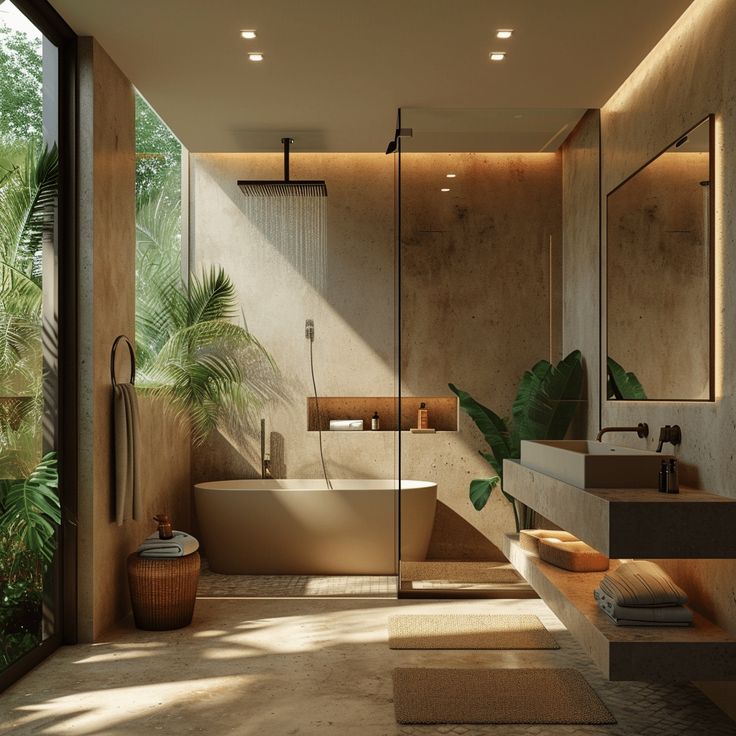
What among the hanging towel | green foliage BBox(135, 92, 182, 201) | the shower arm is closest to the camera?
the hanging towel

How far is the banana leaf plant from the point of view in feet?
16.8

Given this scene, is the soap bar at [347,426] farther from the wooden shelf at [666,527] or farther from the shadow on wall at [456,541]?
the wooden shelf at [666,527]

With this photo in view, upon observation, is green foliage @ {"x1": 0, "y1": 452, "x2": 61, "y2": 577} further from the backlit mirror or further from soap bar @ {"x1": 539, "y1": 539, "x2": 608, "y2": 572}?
the backlit mirror

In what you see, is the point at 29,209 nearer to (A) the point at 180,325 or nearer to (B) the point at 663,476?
(A) the point at 180,325

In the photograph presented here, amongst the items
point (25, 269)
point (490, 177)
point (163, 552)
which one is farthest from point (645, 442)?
point (25, 269)

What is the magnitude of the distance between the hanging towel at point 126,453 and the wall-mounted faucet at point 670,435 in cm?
262

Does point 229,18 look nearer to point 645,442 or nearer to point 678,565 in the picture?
point 645,442

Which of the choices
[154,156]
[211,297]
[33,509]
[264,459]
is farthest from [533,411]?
[154,156]

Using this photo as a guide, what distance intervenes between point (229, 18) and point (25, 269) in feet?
4.77

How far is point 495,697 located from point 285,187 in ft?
12.0

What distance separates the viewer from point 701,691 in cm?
367

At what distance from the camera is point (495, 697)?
3.58 metres

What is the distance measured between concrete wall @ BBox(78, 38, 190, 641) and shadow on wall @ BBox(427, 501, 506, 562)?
192 centimetres

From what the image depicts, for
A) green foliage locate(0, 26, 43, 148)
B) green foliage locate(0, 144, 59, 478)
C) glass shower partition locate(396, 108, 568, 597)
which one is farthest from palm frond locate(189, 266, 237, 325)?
green foliage locate(0, 26, 43, 148)
